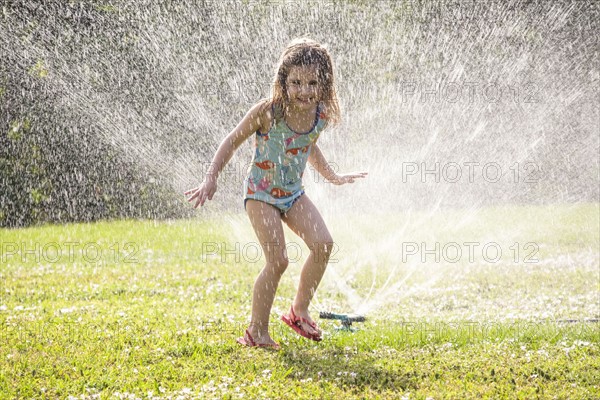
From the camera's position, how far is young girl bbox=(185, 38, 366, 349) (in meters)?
4.56

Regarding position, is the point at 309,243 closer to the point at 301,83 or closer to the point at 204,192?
the point at 204,192

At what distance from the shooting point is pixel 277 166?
465 cm

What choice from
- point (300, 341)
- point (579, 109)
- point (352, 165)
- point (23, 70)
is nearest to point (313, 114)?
point (300, 341)

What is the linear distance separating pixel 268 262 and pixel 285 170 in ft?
1.93

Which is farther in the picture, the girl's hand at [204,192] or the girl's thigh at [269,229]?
the girl's thigh at [269,229]

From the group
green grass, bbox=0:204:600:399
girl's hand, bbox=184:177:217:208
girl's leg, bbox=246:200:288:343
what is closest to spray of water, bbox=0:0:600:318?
green grass, bbox=0:204:600:399

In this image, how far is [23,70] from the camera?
14.9 metres

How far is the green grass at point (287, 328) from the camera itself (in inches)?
149

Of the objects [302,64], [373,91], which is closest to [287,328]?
[302,64]

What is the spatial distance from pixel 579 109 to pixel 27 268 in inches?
552

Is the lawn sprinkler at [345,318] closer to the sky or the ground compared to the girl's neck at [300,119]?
closer to the ground

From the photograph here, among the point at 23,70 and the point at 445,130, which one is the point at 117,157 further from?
the point at 445,130

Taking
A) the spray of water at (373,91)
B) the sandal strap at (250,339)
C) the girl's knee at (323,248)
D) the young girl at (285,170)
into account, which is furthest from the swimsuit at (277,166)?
the spray of water at (373,91)

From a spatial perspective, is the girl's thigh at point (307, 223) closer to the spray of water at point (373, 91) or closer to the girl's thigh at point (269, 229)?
the girl's thigh at point (269, 229)
